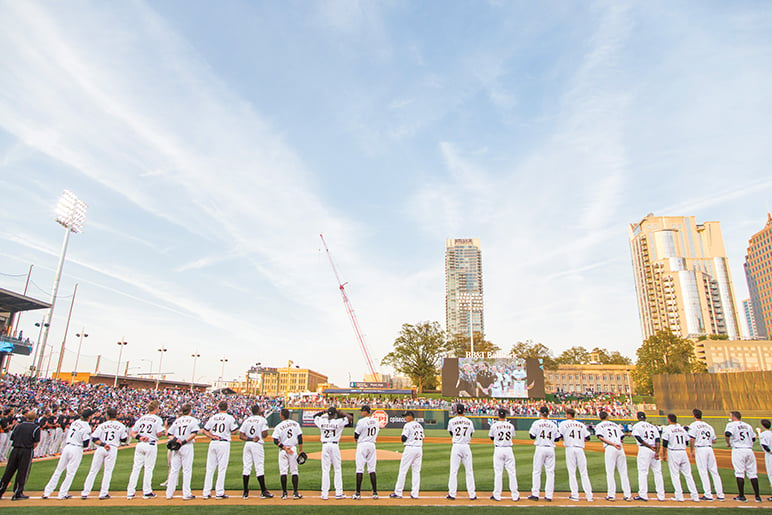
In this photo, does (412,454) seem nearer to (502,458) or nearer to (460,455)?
(460,455)

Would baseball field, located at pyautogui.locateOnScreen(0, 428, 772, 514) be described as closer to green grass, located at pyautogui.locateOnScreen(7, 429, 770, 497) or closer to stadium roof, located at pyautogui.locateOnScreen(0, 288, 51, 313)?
green grass, located at pyautogui.locateOnScreen(7, 429, 770, 497)

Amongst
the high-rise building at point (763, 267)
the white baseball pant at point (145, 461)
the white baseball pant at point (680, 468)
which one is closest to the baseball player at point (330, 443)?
the white baseball pant at point (145, 461)

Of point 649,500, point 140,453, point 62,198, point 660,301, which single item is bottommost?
point 649,500

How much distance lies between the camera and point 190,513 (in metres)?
8.66

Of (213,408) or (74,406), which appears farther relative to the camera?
(213,408)

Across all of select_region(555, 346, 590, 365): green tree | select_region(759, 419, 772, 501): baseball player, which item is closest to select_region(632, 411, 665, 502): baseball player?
select_region(759, 419, 772, 501): baseball player

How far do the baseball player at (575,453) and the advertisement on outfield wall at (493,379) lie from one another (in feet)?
122

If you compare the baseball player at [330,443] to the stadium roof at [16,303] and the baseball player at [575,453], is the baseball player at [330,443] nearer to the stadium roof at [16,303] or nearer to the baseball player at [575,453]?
the baseball player at [575,453]

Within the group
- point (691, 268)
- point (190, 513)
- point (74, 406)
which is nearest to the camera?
point (190, 513)

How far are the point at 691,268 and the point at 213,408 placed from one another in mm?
169973

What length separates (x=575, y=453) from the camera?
1024 cm

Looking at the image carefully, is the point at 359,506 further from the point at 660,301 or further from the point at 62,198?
the point at 660,301

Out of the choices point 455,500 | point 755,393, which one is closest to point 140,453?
point 455,500

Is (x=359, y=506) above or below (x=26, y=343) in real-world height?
below
